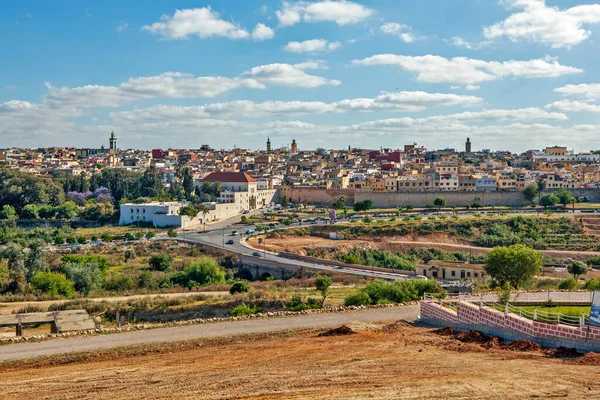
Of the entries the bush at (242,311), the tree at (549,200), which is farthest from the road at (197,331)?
the tree at (549,200)

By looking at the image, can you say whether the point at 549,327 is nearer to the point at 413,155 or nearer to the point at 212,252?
the point at 212,252

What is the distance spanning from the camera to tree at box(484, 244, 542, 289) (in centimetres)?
2380

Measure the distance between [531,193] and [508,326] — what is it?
183 ft

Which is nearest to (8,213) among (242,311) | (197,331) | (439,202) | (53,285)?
(53,285)

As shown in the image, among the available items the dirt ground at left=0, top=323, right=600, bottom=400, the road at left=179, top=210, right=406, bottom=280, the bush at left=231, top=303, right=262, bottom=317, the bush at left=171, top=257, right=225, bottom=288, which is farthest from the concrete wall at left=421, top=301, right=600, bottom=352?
the bush at left=171, top=257, right=225, bottom=288

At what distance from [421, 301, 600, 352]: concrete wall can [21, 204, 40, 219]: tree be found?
2116 inches

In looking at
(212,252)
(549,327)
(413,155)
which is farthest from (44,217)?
(413,155)

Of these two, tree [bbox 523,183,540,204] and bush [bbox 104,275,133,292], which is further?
tree [bbox 523,183,540,204]

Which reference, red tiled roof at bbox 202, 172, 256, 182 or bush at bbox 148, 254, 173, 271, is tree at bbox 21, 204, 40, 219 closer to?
red tiled roof at bbox 202, 172, 256, 182

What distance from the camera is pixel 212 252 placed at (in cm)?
4128

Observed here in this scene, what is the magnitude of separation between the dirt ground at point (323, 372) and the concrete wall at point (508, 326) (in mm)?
592

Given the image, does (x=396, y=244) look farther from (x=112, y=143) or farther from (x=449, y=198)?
(x=112, y=143)

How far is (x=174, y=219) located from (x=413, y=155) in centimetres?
7844

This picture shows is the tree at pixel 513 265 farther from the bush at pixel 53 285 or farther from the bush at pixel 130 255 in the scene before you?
the bush at pixel 130 255
